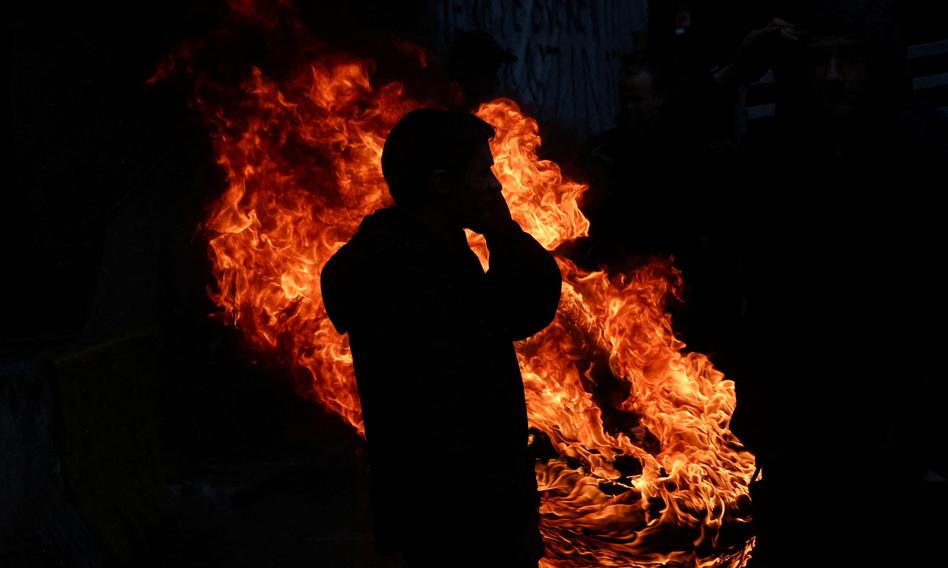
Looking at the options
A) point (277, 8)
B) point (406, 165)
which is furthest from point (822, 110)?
point (277, 8)

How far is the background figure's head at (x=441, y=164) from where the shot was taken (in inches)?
114

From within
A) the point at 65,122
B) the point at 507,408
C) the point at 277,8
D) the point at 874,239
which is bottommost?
the point at 507,408

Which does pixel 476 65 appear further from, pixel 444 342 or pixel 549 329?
pixel 444 342

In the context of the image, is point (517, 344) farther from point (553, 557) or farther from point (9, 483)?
point (9, 483)

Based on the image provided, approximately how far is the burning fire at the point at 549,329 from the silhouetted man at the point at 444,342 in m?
1.72

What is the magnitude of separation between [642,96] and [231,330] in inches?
151

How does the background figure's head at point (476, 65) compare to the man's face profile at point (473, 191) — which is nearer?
the man's face profile at point (473, 191)

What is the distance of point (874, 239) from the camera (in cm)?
405

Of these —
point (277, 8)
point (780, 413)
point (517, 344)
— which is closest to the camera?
point (780, 413)

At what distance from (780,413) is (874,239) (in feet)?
2.95

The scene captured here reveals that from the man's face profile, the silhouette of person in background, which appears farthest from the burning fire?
the man's face profile

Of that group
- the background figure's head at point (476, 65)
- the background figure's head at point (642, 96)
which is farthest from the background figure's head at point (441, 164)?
the background figure's head at point (476, 65)

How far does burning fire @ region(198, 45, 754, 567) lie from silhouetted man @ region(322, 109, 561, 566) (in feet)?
5.63

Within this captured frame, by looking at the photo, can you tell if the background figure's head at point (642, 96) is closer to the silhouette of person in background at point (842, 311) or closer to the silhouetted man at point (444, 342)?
the silhouette of person in background at point (842, 311)
